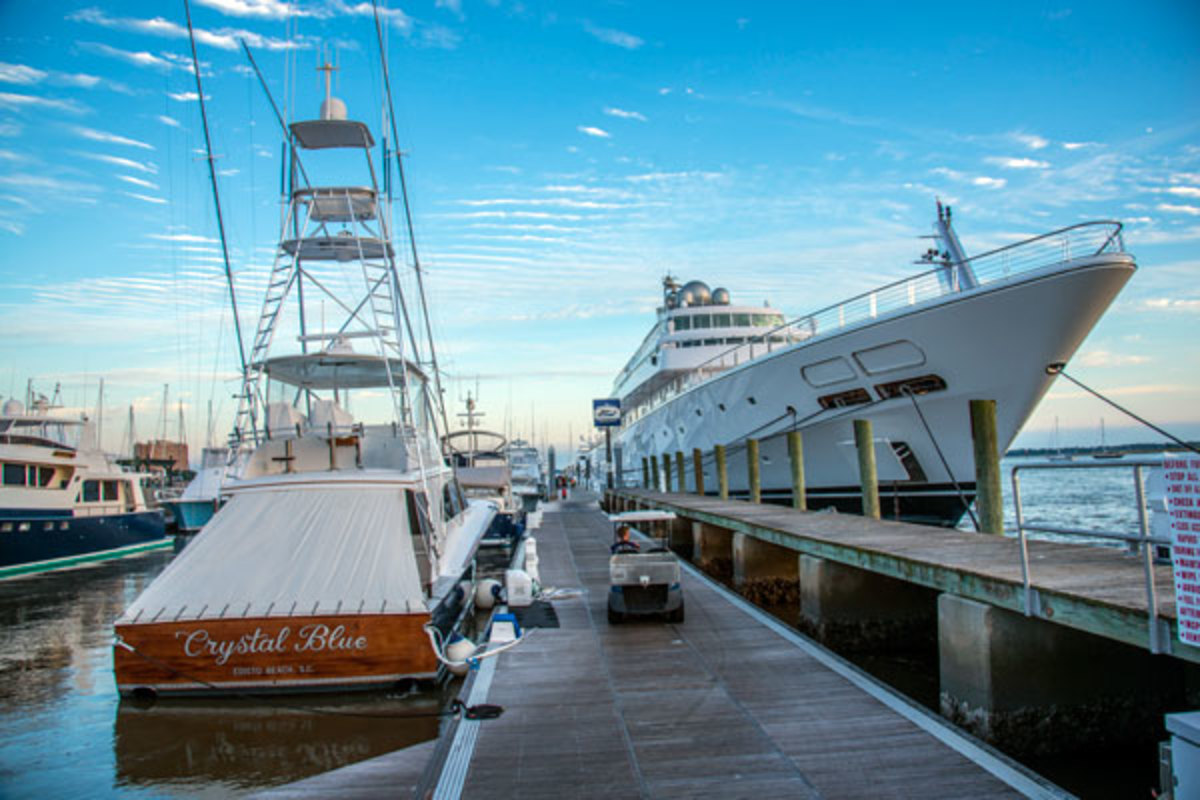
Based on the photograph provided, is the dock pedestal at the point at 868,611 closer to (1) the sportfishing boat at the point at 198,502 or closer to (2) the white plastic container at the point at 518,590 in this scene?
(2) the white plastic container at the point at 518,590

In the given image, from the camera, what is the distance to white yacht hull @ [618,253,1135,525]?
14180mm

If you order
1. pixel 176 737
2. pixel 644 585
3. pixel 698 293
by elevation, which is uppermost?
pixel 698 293

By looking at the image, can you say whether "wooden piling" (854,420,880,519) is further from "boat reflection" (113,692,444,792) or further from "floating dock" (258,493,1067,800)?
"boat reflection" (113,692,444,792)

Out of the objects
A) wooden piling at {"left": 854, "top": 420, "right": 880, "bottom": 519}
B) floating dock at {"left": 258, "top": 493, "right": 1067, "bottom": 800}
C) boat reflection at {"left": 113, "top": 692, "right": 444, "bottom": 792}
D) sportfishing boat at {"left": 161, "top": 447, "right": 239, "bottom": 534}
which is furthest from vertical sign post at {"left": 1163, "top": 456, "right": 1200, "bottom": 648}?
sportfishing boat at {"left": 161, "top": 447, "right": 239, "bottom": 534}

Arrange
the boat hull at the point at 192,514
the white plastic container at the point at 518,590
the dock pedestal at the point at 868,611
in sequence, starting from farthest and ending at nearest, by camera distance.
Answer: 1. the boat hull at the point at 192,514
2. the white plastic container at the point at 518,590
3. the dock pedestal at the point at 868,611

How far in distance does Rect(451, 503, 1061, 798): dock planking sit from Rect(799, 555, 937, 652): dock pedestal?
1.82 meters

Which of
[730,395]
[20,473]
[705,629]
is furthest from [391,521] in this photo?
[20,473]

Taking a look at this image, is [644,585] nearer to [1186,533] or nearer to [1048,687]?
[1048,687]

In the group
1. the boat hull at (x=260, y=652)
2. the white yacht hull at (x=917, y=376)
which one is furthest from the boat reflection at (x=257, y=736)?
the white yacht hull at (x=917, y=376)

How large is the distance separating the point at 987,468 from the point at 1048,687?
4.65m

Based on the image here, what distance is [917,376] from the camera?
55.1 ft

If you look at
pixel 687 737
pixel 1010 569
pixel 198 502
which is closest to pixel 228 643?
pixel 687 737

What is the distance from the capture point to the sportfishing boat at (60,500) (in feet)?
74.9

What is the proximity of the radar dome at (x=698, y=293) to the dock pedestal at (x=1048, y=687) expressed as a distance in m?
31.4
